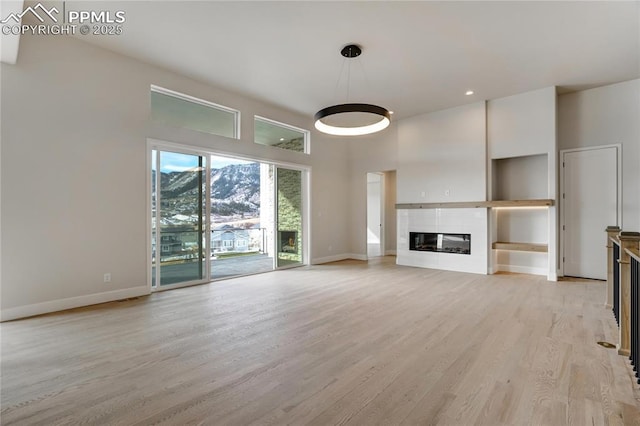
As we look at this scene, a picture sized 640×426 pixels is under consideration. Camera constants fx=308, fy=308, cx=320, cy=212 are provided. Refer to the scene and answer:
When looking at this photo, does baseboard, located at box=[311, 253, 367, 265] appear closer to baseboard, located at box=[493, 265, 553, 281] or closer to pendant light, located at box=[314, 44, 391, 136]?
baseboard, located at box=[493, 265, 553, 281]

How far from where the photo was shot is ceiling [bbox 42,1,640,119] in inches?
140

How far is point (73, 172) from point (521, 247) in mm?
7761

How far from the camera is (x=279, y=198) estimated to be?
721 centimetres

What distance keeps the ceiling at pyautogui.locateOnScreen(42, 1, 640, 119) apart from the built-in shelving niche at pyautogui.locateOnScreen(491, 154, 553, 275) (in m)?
1.57

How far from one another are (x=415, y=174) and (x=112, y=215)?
6243mm

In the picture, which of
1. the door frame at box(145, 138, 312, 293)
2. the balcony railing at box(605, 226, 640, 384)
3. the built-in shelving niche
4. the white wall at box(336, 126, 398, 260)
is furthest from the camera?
the white wall at box(336, 126, 398, 260)

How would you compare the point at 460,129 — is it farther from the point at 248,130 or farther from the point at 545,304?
the point at 248,130

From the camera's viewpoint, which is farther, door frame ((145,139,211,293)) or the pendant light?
door frame ((145,139,211,293))

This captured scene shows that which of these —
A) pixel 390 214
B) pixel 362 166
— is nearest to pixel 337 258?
pixel 390 214

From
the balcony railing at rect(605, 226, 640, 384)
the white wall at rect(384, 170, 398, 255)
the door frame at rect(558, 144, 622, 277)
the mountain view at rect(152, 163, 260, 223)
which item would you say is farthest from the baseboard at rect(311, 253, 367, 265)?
the balcony railing at rect(605, 226, 640, 384)

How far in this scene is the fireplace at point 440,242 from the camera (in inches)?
266

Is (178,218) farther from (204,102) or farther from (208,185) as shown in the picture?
(204,102)

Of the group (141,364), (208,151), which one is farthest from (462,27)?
(141,364)

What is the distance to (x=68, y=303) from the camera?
412 centimetres
